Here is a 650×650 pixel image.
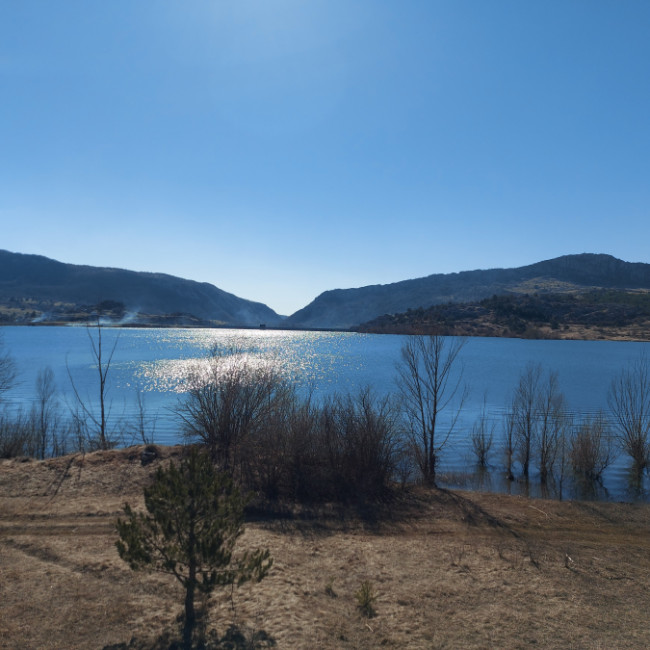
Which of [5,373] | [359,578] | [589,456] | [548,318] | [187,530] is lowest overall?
[589,456]

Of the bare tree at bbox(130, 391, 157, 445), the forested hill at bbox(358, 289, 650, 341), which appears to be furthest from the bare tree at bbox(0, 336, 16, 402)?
the forested hill at bbox(358, 289, 650, 341)

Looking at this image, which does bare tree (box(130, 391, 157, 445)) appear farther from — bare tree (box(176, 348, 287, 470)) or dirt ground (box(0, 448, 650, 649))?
dirt ground (box(0, 448, 650, 649))

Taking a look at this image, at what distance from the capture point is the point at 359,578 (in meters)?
7.34

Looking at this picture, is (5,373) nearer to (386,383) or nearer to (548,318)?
(386,383)

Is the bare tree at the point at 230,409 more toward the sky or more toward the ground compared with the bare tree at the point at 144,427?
more toward the sky

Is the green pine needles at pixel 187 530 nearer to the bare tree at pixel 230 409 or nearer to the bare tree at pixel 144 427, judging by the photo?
the bare tree at pixel 230 409

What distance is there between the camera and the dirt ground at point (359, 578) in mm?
5668

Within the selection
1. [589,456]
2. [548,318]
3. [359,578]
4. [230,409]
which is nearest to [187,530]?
[359,578]

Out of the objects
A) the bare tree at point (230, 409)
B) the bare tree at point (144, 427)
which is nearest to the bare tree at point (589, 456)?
the bare tree at point (230, 409)

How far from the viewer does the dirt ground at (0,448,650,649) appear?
5.67 meters

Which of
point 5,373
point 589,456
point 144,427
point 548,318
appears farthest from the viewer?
point 548,318

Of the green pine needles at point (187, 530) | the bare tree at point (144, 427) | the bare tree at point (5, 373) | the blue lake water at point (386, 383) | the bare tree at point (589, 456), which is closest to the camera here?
the green pine needles at point (187, 530)

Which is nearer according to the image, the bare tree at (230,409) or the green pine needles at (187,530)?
the green pine needles at (187,530)

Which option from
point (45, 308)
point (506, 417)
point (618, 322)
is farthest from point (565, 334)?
point (45, 308)
